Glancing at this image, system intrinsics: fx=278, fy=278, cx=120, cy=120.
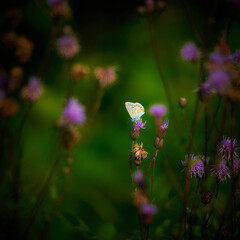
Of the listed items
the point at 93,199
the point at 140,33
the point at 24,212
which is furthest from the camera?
the point at 140,33

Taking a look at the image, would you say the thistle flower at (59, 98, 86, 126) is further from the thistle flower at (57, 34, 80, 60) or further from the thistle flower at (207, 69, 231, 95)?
the thistle flower at (207, 69, 231, 95)

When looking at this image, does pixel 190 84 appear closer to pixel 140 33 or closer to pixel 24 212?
pixel 140 33

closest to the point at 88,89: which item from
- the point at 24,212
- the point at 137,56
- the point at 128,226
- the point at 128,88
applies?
the point at 128,88

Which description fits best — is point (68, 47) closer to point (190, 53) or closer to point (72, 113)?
point (72, 113)

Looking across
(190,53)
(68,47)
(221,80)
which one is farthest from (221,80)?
(68,47)

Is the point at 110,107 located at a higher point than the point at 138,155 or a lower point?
lower

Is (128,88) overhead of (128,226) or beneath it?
overhead

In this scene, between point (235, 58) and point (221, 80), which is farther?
point (235, 58)

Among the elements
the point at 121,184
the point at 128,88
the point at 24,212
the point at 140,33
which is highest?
the point at 24,212
